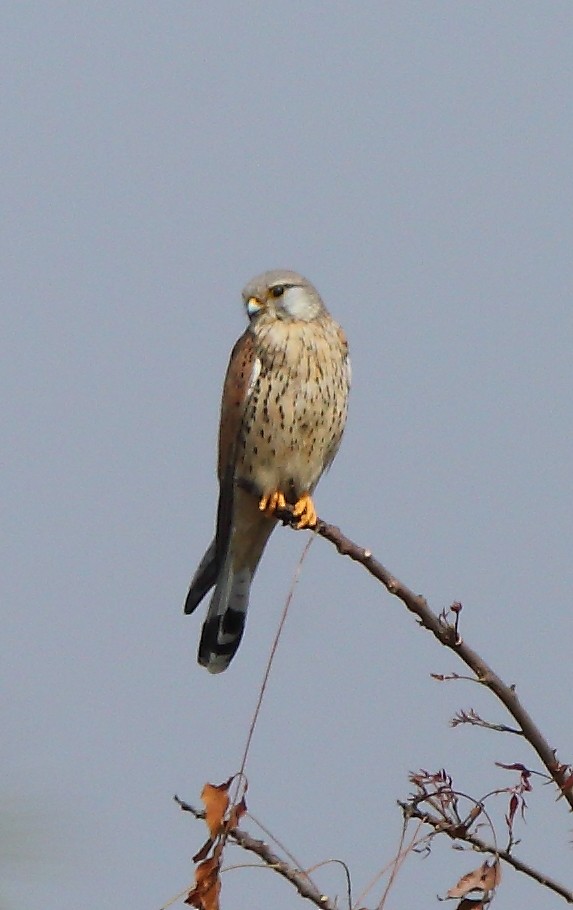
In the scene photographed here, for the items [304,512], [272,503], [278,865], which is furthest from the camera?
[272,503]

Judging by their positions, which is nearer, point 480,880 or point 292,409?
point 480,880

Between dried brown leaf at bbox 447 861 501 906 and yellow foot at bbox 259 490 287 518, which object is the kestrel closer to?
yellow foot at bbox 259 490 287 518

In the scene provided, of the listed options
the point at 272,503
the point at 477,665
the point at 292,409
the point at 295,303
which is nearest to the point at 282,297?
the point at 295,303

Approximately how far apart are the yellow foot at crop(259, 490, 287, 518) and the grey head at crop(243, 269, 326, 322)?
0.41 meters

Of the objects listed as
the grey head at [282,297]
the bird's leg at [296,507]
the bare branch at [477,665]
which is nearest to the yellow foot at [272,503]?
the bird's leg at [296,507]

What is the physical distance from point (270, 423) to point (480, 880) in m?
1.53

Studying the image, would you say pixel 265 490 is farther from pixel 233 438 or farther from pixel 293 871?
pixel 293 871

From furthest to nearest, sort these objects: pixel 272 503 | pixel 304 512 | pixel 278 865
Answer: pixel 272 503, pixel 304 512, pixel 278 865

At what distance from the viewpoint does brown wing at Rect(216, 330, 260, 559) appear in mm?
3021

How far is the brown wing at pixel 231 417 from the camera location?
3021 millimetres

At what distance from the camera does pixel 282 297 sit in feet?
10.3

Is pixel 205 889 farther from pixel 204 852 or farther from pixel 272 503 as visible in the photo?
pixel 272 503

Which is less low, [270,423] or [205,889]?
[270,423]

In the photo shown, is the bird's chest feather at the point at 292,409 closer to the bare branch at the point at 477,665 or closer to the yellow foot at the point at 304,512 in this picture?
the yellow foot at the point at 304,512
